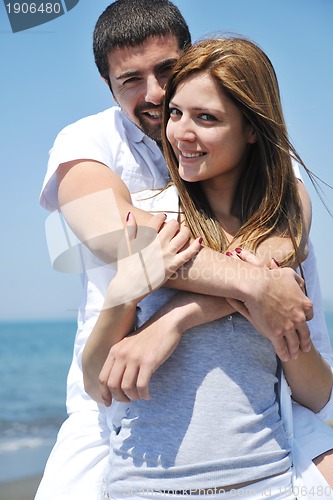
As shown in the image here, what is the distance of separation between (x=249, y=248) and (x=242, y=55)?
0.61 m

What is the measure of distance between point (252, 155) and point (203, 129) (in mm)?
284

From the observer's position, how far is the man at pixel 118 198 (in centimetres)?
220

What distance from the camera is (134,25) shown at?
3.04m

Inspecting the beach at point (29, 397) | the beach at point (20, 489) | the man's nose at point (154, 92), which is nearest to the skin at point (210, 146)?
the man's nose at point (154, 92)

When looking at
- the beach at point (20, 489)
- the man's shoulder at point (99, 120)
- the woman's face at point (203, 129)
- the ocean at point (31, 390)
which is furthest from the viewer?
the ocean at point (31, 390)

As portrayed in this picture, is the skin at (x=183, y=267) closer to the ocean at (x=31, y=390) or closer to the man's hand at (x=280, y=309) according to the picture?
the man's hand at (x=280, y=309)

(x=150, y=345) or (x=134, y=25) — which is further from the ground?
(x=134, y=25)

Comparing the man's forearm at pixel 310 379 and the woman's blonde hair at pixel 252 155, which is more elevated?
the woman's blonde hair at pixel 252 155

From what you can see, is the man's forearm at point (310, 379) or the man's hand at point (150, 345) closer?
the man's hand at point (150, 345)

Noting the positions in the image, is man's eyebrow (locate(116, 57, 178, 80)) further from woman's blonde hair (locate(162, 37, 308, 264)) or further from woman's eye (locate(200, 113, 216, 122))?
woman's eye (locate(200, 113, 216, 122))

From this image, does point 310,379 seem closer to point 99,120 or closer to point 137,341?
point 137,341

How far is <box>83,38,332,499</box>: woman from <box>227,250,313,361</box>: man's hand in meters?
0.06

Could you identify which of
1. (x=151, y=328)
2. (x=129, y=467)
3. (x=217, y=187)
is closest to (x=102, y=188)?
(x=217, y=187)

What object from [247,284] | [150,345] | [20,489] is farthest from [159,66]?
[20,489]
